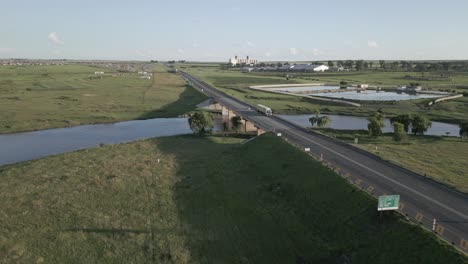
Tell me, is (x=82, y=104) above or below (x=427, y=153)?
below

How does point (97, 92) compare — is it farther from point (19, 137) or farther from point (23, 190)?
point (23, 190)

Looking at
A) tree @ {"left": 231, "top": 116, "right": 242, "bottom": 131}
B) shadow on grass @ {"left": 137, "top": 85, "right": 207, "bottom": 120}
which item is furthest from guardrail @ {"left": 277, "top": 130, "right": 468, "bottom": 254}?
shadow on grass @ {"left": 137, "top": 85, "right": 207, "bottom": 120}

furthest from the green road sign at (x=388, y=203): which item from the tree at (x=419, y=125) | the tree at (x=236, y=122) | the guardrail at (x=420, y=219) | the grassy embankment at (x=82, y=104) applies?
the grassy embankment at (x=82, y=104)

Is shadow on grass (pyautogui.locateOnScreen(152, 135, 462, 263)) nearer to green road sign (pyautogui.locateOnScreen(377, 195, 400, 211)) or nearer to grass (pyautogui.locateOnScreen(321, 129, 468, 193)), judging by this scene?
green road sign (pyautogui.locateOnScreen(377, 195, 400, 211))

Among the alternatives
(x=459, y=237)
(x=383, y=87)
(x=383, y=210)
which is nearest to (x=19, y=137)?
(x=383, y=210)

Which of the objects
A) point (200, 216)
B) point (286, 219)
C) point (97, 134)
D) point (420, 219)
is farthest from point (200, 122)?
point (420, 219)

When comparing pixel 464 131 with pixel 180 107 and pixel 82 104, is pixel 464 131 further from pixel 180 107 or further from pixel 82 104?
pixel 82 104

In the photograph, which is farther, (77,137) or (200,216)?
(77,137)
